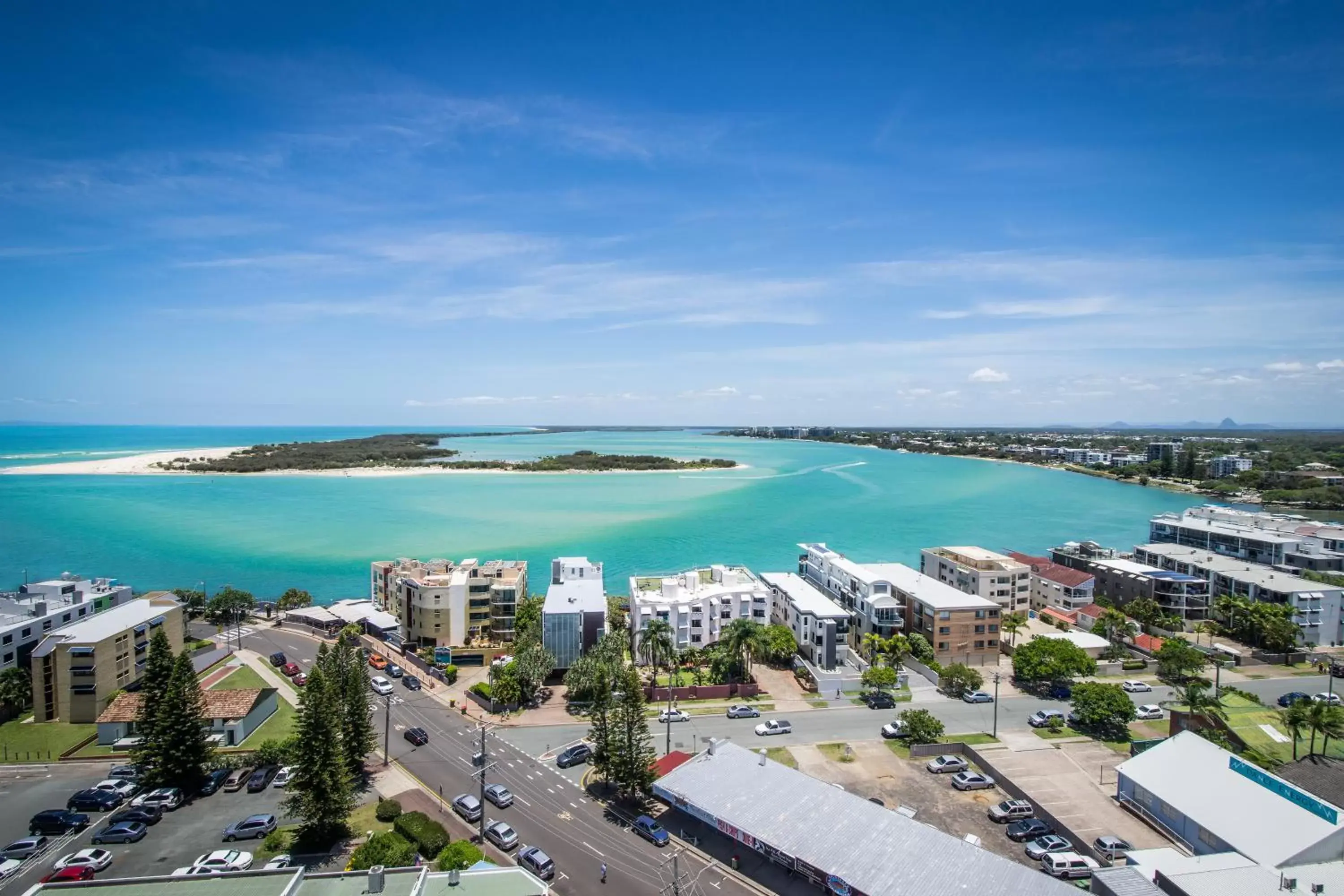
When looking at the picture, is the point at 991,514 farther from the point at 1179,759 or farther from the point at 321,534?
the point at 321,534

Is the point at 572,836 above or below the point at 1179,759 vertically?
below

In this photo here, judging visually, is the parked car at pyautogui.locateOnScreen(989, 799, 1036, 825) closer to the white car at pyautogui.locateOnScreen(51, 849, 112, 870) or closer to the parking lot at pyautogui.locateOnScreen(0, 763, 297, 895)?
the parking lot at pyautogui.locateOnScreen(0, 763, 297, 895)

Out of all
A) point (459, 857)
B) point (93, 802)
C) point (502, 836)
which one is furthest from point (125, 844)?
point (502, 836)

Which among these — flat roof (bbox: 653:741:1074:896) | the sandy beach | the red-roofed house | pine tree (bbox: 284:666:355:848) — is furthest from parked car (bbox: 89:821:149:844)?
the sandy beach

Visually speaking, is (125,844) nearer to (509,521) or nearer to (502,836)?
(502,836)

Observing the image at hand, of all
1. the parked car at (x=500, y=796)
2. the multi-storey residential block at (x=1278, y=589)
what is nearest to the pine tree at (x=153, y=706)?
the parked car at (x=500, y=796)

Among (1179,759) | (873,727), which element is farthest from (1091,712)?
(873,727)
